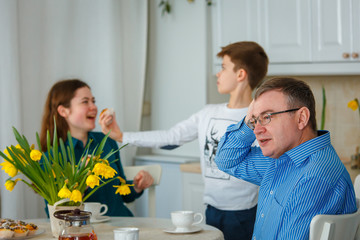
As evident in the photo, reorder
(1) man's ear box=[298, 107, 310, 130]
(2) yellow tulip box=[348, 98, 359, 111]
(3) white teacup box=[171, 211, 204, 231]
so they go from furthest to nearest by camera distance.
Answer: (2) yellow tulip box=[348, 98, 359, 111] < (3) white teacup box=[171, 211, 204, 231] < (1) man's ear box=[298, 107, 310, 130]

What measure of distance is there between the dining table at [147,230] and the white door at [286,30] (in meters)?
1.49

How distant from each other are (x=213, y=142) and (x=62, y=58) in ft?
4.39

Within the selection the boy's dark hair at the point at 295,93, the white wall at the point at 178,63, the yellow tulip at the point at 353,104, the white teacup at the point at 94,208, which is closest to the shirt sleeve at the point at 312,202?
the boy's dark hair at the point at 295,93

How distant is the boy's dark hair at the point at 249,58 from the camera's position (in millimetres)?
2617

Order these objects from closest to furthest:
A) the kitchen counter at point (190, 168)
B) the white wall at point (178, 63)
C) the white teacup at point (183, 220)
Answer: the white teacup at point (183, 220), the kitchen counter at point (190, 168), the white wall at point (178, 63)

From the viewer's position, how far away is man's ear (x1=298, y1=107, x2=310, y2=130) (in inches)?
65.5

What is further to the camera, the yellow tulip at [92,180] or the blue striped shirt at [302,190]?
the yellow tulip at [92,180]

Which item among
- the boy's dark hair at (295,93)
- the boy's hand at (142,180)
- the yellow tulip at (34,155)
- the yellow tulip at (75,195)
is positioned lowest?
the boy's hand at (142,180)

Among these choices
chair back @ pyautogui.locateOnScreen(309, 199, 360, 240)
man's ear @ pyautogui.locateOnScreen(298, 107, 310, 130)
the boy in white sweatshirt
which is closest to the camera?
chair back @ pyautogui.locateOnScreen(309, 199, 360, 240)

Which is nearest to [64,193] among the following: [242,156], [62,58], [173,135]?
[242,156]

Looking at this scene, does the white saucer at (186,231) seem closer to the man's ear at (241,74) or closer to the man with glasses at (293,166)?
the man with glasses at (293,166)

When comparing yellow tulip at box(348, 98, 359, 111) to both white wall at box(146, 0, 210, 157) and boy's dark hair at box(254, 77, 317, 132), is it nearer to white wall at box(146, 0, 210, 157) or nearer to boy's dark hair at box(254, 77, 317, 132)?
white wall at box(146, 0, 210, 157)

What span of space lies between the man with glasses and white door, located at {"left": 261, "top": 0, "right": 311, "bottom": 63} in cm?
148

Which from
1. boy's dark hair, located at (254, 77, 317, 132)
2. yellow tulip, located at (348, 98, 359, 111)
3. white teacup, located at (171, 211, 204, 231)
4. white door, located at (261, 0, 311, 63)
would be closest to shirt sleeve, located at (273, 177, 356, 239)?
boy's dark hair, located at (254, 77, 317, 132)
